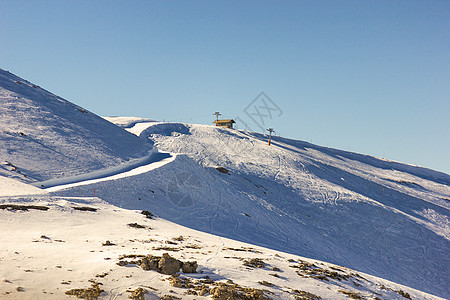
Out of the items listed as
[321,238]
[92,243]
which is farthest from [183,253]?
[321,238]

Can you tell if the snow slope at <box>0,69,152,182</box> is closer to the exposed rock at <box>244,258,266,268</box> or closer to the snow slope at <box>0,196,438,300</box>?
the snow slope at <box>0,196,438,300</box>

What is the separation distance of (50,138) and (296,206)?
3388 cm

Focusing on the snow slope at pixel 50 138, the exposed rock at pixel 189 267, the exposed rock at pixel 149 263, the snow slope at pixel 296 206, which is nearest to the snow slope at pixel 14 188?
the snow slope at pixel 50 138

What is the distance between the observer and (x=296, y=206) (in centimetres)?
4803

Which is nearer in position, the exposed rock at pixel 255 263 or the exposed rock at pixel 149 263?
the exposed rock at pixel 149 263

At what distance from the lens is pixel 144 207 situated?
31.3 metres

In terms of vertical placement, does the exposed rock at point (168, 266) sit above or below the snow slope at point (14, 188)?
above

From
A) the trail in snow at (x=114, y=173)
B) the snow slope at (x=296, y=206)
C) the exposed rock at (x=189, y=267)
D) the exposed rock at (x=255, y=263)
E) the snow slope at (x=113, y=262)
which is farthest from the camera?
the snow slope at (x=296, y=206)

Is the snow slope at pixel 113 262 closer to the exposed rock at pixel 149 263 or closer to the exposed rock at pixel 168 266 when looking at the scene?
the exposed rock at pixel 149 263

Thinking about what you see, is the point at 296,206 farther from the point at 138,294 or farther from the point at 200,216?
the point at 138,294

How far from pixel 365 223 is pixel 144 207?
104 ft

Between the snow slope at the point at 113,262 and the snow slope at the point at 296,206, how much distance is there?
777 centimetres

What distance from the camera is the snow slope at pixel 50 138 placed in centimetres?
3494

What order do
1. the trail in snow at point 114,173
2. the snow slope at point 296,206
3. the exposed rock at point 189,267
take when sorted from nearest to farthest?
the exposed rock at point 189,267 → the trail in snow at point 114,173 → the snow slope at point 296,206
